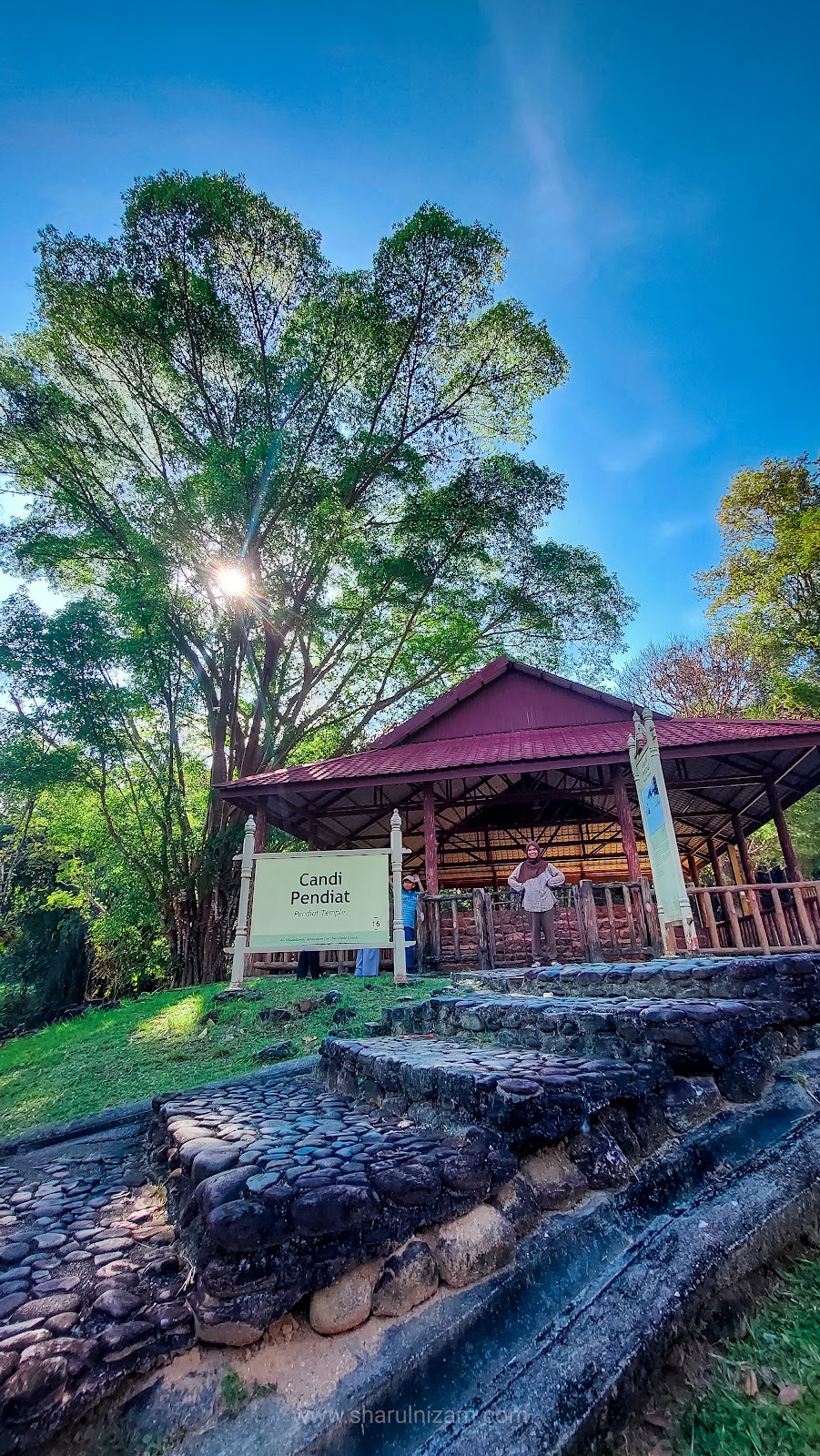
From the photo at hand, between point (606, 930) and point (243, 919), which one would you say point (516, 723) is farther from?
point (243, 919)

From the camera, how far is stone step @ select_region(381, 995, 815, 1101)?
3170mm

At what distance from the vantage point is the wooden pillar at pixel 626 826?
9.30 m

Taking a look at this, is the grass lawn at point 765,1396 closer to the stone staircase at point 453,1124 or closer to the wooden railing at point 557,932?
the stone staircase at point 453,1124

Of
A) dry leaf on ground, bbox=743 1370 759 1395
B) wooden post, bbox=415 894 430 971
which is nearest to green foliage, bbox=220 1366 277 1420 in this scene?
dry leaf on ground, bbox=743 1370 759 1395

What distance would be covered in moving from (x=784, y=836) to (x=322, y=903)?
9211 mm

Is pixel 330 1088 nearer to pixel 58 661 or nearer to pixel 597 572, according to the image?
pixel 58 661

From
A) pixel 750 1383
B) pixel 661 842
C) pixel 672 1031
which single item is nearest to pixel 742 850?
pixel 661 842

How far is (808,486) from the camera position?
21266 mm

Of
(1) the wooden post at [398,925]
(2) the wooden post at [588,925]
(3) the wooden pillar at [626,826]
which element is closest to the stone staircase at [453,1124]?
(1) the wooden post at [398,925]

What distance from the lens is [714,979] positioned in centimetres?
407

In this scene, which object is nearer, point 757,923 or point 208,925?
point 757,923

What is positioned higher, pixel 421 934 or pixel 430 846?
pixel 430 846

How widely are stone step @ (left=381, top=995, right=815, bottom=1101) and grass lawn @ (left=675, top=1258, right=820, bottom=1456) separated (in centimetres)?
115

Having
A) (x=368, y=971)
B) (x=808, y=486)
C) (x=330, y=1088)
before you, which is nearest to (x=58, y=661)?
(x=368, y=971)
